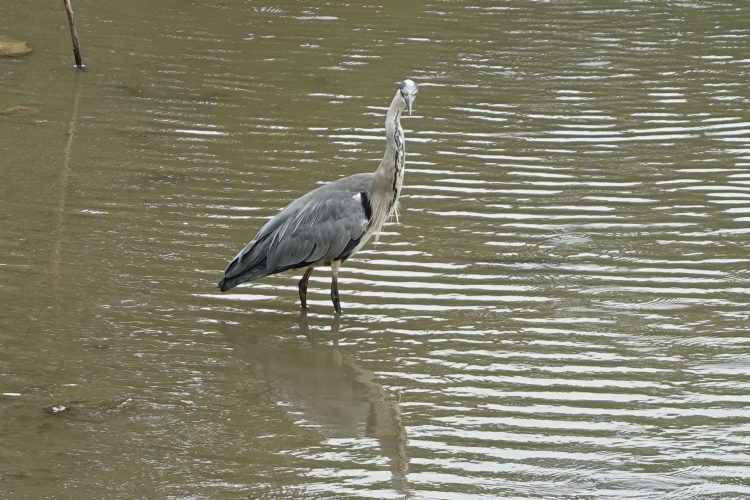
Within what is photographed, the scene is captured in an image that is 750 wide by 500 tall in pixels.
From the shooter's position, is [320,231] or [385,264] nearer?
[320,231]

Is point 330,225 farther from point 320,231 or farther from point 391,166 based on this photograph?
point 391,166

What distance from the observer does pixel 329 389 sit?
7.24 meters

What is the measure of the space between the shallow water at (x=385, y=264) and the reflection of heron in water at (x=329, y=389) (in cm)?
2

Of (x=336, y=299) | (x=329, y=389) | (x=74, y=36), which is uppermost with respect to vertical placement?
(x=74, y=36)

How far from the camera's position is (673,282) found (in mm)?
8406

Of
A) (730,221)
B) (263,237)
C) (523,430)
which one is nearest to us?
(523,430)

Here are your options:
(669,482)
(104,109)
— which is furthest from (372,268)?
(104,109)

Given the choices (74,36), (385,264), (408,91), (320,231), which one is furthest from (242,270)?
(74,36)

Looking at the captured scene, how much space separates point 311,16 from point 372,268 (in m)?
6.83

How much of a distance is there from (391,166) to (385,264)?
75cm

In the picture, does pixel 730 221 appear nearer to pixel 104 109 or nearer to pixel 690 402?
pixel 690 402

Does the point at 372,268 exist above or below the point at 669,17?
below

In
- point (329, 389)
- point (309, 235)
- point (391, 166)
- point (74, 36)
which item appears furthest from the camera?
Result: point (74, 36)

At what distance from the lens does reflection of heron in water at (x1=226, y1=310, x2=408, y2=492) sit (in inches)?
259
